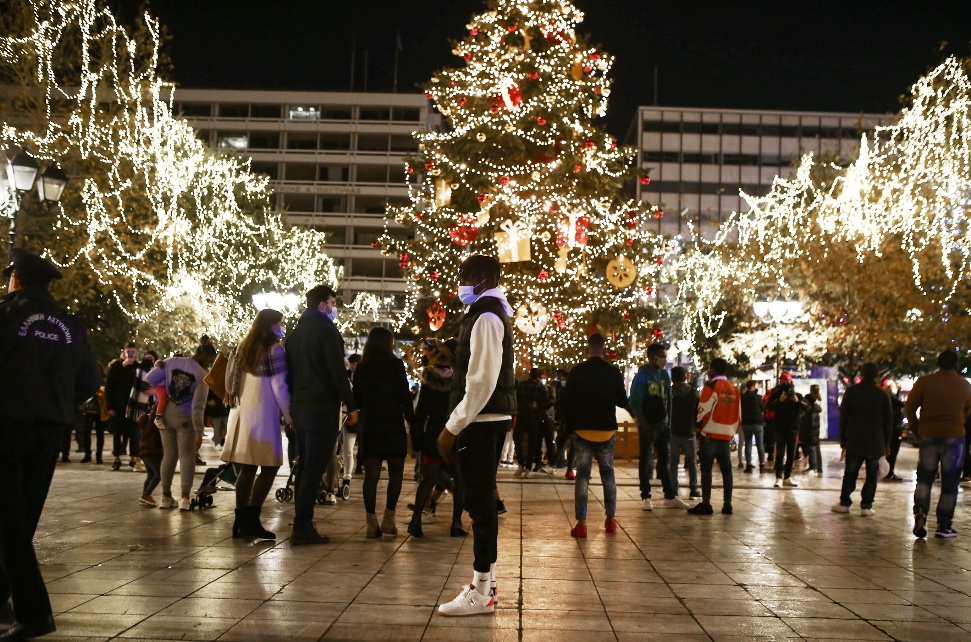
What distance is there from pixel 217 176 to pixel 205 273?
5.45 meters

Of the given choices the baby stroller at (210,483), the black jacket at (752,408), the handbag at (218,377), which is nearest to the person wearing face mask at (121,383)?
the baby stroller at (210,483)

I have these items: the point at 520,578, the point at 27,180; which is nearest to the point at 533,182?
the point at 27,180

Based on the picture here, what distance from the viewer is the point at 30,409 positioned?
5168mm

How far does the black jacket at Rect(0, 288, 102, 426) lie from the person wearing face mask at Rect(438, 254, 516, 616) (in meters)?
1.97

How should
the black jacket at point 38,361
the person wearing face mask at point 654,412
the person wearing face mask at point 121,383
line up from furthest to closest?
the person wearing face mask at point 121,383, the person wearing face mask at point 654,412, the black jacket at point 38,361

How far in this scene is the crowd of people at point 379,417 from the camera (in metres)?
5.27

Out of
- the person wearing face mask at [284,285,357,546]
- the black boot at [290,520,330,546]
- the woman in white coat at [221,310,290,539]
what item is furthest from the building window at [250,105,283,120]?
the black boot at [290,520,330,546]

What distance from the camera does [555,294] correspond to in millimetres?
23688

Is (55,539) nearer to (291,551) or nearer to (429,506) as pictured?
(291,551)

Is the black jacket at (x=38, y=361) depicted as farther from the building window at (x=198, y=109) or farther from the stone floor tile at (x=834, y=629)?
the building window at (x=198, y=109)

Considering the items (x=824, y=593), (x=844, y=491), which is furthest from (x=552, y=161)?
(x=824, y=593)

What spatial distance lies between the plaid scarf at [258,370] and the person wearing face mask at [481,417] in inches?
119

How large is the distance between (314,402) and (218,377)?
155cm

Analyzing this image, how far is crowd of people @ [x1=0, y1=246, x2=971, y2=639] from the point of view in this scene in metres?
5.27
